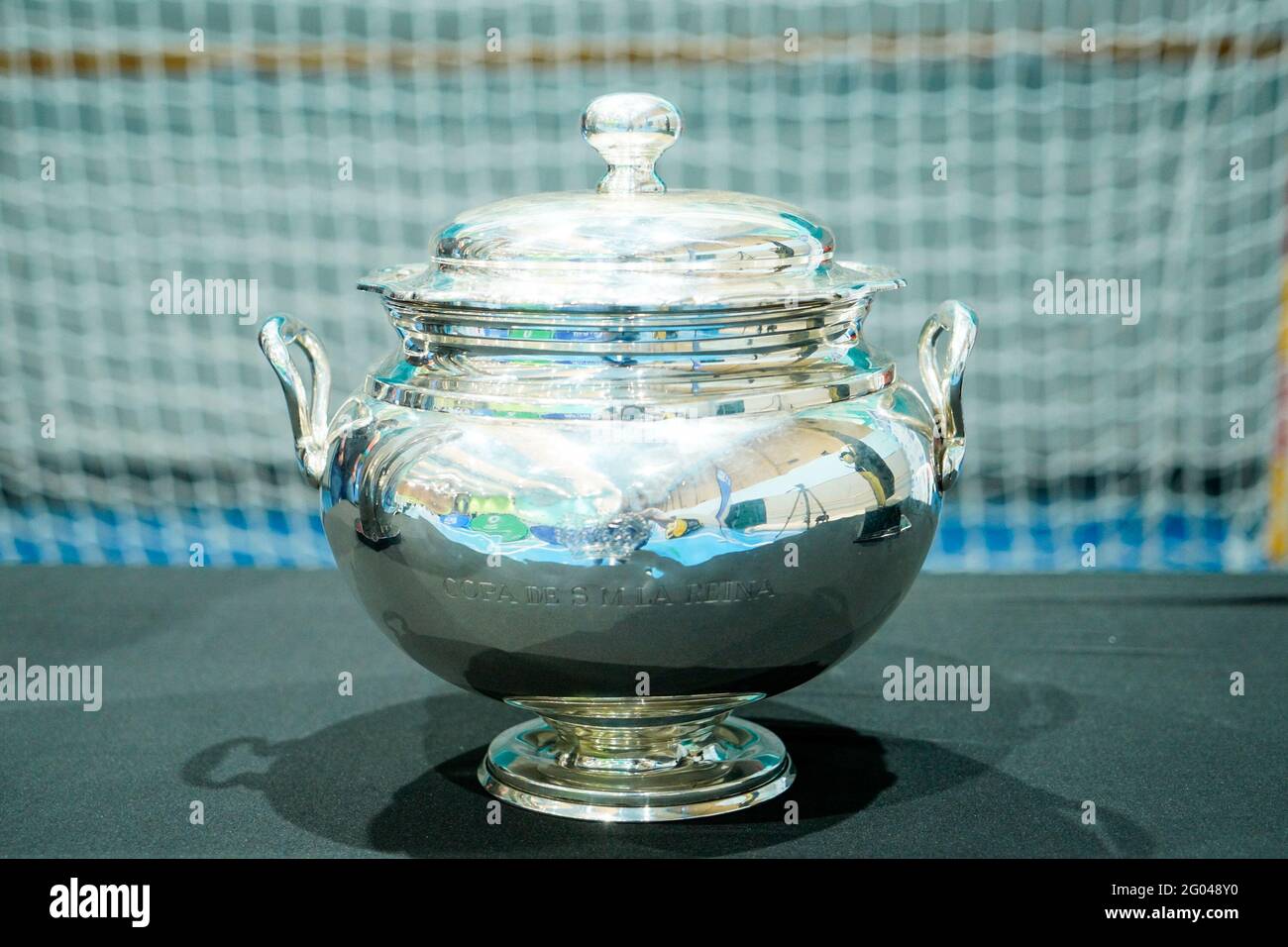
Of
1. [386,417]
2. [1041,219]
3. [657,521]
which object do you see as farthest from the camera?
[1041,219]

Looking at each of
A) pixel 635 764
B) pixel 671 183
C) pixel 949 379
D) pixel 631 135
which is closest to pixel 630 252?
pixel 631 135

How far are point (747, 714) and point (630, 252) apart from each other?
1.95 ft

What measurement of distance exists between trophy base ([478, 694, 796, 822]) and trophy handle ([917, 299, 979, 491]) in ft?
0.89

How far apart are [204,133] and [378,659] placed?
2167 millimetres

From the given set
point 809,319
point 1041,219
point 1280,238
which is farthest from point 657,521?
point 1041,219

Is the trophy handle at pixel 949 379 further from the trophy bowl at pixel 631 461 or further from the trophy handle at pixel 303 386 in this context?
the trophy handle at pixel 303 386

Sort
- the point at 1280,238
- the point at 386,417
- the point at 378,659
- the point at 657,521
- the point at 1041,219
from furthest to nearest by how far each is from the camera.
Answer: the point at 1041,219
the point at 1280,238
the point at 378,659
the point at 386,417
the point at 657,521

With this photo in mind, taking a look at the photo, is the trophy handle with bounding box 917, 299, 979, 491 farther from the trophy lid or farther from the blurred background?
the blurred background

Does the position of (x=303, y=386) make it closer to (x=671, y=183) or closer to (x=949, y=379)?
(x=949, y=379)

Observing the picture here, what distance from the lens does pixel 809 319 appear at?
114 centimetres

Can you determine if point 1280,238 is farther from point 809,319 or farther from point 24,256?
point 24,256

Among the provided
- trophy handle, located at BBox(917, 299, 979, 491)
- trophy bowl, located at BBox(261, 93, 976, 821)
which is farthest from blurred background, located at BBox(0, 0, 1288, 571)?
trophy bowl, located at BBox(261, 93, 976, 821)

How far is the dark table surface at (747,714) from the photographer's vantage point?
3.87ft
